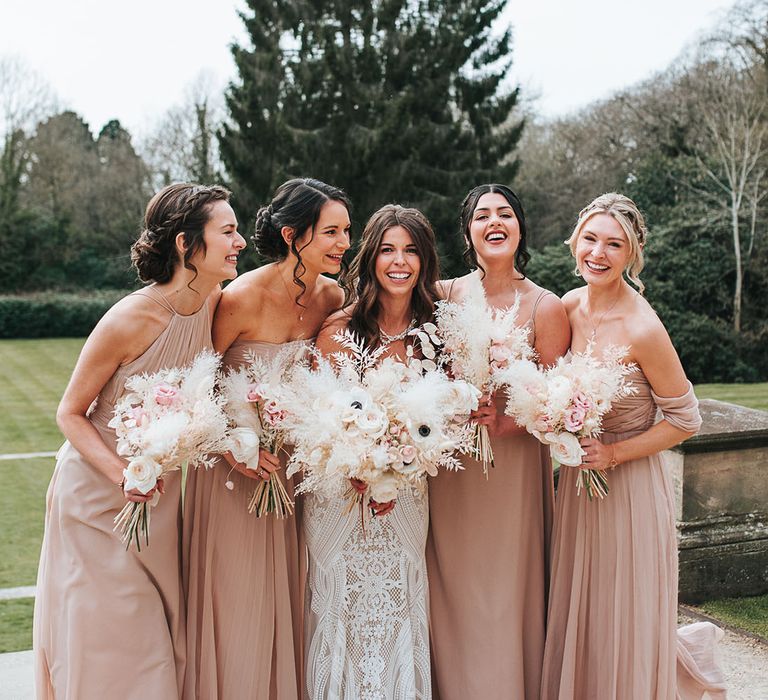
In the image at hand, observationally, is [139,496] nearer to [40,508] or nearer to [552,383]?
[552,383]

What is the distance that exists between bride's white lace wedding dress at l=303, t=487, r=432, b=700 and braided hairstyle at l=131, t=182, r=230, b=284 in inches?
49.1

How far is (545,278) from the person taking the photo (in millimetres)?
20438

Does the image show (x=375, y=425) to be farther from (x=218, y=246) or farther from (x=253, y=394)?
(x=218, y=246)

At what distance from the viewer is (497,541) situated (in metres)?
3.89

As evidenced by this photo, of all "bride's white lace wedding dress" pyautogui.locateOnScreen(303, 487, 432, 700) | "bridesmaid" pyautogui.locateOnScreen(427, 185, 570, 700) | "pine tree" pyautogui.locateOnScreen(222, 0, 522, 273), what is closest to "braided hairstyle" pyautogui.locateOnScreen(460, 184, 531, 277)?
"bridesmaid" pyautogui.locateOnScreen(427, 185, 570, 700)

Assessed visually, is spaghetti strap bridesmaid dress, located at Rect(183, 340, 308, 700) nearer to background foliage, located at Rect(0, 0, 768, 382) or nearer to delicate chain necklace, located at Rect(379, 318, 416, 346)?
delicate chain necklace, located at Rect(379, 318, 416, 346)

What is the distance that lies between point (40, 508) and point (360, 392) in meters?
7.78

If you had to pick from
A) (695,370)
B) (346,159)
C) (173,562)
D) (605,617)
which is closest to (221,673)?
(173,562)

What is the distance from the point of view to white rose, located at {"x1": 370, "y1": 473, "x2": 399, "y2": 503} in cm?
324

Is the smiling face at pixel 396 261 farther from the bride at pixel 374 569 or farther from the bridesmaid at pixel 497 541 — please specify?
the bridesmaid at pixel 497 541

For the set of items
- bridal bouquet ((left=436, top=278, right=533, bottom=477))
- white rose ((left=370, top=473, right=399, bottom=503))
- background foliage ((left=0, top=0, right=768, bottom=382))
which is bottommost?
white rose ((left=370, top=473, right=399, bottom=503))

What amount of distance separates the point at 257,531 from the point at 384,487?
813 mm

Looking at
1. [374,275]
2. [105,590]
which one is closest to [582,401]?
[374,275]

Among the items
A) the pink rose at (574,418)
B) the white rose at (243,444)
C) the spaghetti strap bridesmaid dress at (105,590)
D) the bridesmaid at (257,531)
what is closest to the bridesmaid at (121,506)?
the spaghetti strap bridesmaid dress at (105,590)
